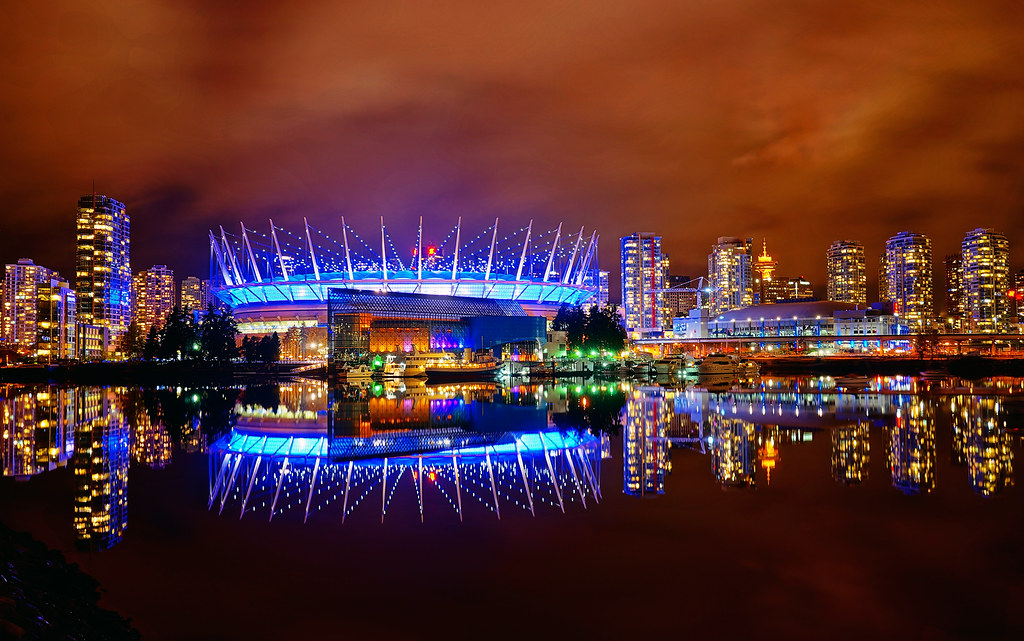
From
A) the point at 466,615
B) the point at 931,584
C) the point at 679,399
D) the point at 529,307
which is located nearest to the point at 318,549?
the point at 466,615

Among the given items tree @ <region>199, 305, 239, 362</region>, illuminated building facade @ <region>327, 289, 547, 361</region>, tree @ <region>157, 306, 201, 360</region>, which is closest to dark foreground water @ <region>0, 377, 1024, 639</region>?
illuminated building facade @ <region>327, 289, 547, 361</region>

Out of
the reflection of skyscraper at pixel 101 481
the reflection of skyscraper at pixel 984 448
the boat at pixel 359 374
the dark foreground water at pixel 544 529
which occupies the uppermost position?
the boat at pixel 359 374

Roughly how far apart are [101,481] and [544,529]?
9.95 metres

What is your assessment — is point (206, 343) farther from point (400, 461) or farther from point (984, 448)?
point (984, 448)

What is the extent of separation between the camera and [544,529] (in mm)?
11141

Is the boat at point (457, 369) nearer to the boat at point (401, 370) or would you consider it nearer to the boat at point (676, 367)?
the boat at point (401, 370)

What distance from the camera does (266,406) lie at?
1432 inches

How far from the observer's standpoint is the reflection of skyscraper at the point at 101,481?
11394 millimetres

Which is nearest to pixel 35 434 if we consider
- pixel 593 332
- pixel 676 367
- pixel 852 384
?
pixel 852 384

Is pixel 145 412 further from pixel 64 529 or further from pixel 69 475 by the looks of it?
pixel 64 529

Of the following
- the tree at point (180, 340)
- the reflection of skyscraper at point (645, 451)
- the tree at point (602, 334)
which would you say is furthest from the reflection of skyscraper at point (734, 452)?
the tree at point (180, 340)

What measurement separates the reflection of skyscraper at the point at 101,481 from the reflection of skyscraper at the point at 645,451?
868 centimetres

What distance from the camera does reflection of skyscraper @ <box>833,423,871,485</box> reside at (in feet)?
48.9

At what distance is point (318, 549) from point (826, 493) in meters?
8.78
